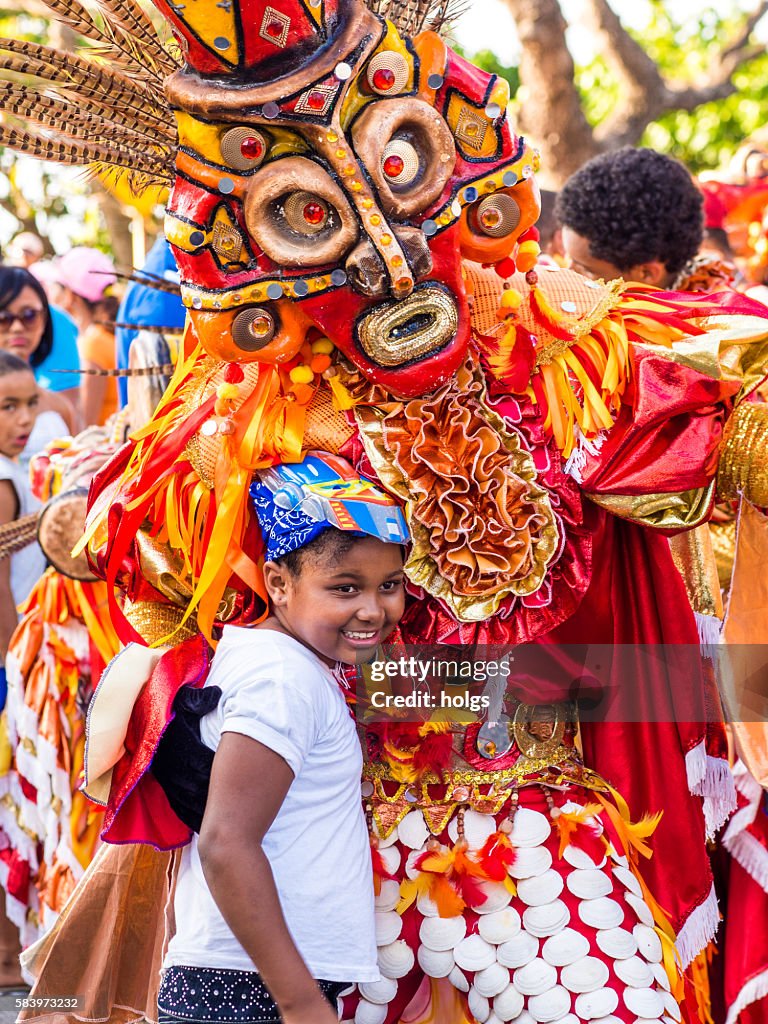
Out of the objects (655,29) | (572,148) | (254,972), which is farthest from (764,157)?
(655,29)

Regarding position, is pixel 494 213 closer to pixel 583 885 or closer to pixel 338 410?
pixel 338 410

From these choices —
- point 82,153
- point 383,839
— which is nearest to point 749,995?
point 383,839

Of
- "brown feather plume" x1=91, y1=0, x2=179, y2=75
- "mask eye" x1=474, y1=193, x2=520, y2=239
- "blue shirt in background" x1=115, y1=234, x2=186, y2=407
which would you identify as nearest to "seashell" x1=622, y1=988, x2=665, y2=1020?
"mask eye" x1=474, y1=193, x2=520, y2=239

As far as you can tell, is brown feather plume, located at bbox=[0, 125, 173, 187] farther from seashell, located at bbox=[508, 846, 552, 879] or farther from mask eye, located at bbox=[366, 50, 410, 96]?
seashell, located at bbox=[508, 846, 552, 879]

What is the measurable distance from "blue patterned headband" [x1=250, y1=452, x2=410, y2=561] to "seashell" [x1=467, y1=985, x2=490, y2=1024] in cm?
78

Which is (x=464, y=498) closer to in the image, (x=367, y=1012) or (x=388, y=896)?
(x=388, y=896)

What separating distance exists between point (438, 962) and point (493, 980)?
10cm

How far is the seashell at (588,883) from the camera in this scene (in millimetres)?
2160

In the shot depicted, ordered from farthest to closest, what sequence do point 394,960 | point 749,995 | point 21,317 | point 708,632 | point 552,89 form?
1. point 552,89
2. point 21,317
3. point 749,995
4. point 708,632
5. point 394,960

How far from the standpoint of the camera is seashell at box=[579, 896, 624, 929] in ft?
7.01

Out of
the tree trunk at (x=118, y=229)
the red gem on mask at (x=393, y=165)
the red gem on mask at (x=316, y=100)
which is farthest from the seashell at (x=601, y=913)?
the tree trunk at (x=118, y=229)

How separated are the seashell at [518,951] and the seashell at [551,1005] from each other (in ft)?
0.20

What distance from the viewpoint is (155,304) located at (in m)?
3.73

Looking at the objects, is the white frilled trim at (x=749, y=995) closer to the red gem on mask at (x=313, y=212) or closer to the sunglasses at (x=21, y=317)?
the red gem on mask at (x=313, y=212)
